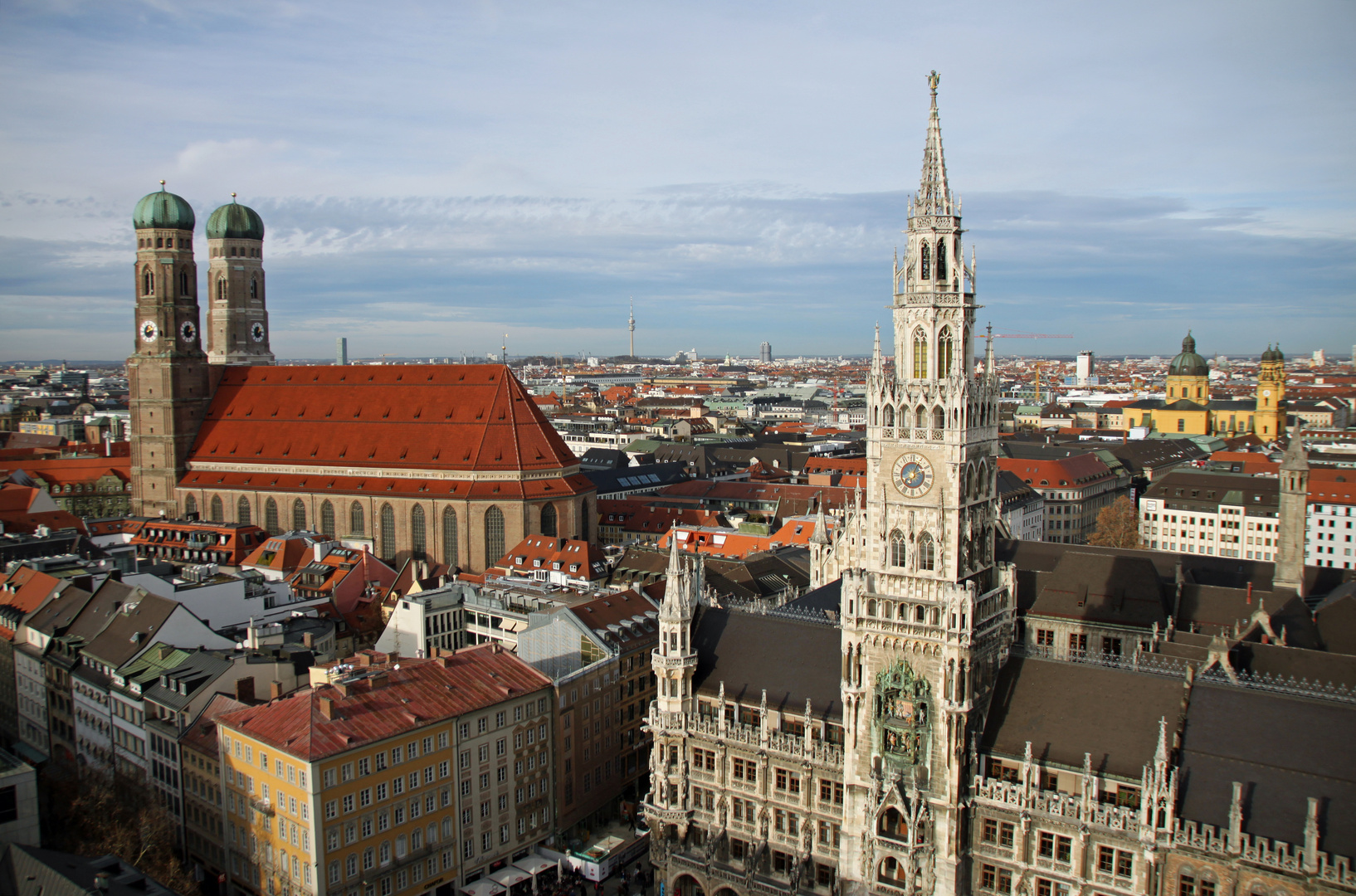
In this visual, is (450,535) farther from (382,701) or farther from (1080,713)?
(1080,713)

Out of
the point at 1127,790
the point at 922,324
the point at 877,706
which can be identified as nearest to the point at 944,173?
the point at 922,324

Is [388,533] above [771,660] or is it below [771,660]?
below

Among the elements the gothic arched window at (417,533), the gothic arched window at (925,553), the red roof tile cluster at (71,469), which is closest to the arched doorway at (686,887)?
the gothic arched window at (925,553)

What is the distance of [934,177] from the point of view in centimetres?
4322

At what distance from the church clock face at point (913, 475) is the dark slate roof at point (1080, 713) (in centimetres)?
889

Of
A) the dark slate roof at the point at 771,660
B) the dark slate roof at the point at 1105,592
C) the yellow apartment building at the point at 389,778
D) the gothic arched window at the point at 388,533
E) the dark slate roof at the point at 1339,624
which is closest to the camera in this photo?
the dark slate roof at the point at 771,660

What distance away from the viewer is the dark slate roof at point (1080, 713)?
133 ft

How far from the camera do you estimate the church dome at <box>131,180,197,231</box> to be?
124 metres

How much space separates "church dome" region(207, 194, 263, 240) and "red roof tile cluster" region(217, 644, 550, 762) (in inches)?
3586

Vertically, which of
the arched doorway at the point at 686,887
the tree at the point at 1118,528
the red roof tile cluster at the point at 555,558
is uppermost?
the red roof tile cluster at the point at 555,558

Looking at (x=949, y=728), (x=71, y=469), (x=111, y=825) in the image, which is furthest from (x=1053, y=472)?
(x=71, y=469)

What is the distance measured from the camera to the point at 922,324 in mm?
43062

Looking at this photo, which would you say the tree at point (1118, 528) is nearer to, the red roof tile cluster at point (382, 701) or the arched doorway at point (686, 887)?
the arched doorway at point (686, 887)

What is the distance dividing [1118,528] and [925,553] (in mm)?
90787
